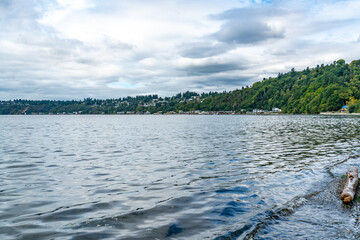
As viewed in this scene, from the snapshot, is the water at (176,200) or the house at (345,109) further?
the house at (345,109)

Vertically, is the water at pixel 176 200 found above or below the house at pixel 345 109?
below

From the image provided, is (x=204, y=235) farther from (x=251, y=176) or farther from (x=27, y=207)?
(x=251, y=176)

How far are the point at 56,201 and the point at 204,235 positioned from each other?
22.6 ft

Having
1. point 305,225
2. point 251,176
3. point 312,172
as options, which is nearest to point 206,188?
point 251,176

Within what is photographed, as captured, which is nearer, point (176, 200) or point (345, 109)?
point (176, 200)

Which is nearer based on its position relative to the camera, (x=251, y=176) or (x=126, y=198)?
(x=126, y=198)

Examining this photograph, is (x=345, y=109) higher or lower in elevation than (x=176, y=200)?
higher

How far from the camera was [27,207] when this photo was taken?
11.0m

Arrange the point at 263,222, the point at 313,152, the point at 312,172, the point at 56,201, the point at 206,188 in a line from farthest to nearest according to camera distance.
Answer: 1. the point at 313,152
2. the point at 312,172
3. the point at 206,188
4. the point at 56,201
5. the point at 263,222

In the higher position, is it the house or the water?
the house

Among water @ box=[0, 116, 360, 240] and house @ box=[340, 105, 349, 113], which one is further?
house @ box=[340, 105, 349, 113]

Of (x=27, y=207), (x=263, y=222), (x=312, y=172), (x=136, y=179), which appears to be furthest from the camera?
(x=312, y=172)

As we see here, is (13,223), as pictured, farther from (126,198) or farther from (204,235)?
(204,235)

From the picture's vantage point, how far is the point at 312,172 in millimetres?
17266
